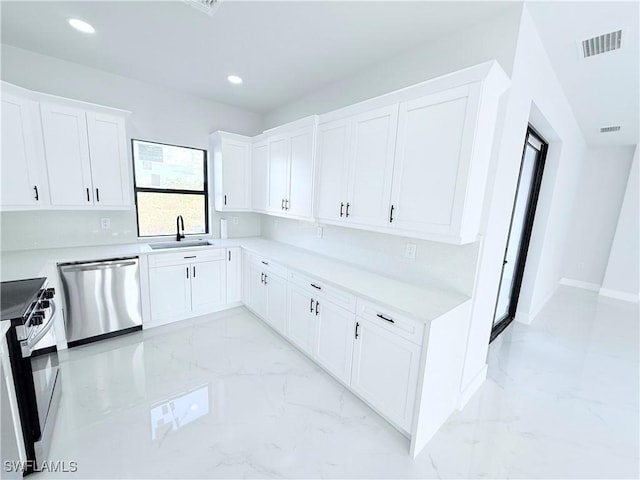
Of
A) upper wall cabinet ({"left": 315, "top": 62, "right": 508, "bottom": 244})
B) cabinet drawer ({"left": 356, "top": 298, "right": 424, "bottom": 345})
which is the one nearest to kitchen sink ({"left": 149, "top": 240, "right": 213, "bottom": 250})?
upper wall cabinet ({"left": 315, "top": 62, "right": 508, "bottom": 244})

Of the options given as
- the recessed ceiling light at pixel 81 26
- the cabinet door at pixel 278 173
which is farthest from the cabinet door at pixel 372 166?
the recessed ceiling light at pixel 81 26

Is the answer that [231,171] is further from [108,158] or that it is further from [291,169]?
[108,158]

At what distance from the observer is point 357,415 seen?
2.01 m

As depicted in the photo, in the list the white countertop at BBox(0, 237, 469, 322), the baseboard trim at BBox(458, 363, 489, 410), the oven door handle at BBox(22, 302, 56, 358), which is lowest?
the baseboard trim at BBox(458, 363, 489, 410)

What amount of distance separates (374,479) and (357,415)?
47cm

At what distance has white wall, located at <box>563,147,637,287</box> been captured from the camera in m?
5.13

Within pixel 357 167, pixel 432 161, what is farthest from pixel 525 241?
pixel 357 167

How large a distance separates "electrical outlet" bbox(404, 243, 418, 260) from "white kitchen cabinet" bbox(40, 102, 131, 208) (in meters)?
3.18

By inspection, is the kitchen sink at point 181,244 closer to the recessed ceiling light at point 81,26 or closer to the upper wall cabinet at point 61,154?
the upper wall cabinet at point 61,154

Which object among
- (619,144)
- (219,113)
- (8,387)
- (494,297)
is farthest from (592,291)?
(8,387)

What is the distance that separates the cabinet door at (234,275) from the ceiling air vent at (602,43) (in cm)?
403

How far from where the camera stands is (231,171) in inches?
149

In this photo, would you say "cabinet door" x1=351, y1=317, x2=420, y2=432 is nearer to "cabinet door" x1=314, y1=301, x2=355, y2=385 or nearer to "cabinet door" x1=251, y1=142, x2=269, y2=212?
"cabinet door" x1=314, y1=301, x2=355, y2=385

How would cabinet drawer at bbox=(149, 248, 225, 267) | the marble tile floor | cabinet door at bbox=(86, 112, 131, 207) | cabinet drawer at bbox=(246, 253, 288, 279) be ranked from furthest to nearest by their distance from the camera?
cabinet drawer at bbox=(149, 248, 225, 267)
cabinet drawer at bbox=(246, 253, 288, 279)
cabinet door at bbox=(86, 112, 131, 207)
the marble tile floor
